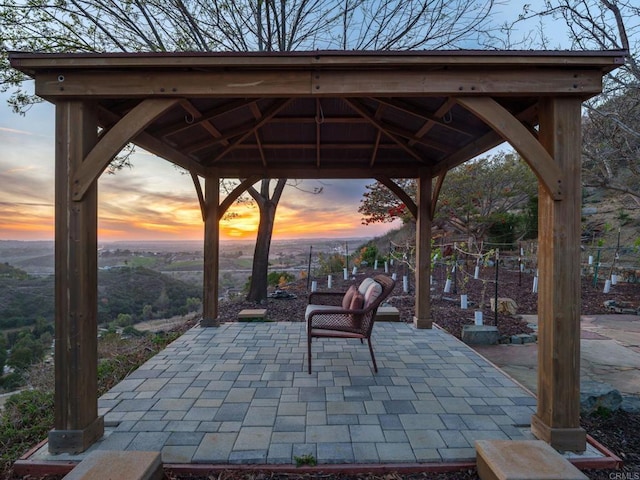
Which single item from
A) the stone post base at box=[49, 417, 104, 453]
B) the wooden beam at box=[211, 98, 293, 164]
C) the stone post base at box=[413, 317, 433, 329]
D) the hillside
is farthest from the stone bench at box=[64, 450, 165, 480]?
the hillside

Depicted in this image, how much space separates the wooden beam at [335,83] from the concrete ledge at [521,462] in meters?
2.19

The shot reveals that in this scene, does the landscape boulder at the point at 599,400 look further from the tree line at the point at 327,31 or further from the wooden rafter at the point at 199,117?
the tree line at the point at 327,31

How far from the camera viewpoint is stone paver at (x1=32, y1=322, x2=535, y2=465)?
2182mm

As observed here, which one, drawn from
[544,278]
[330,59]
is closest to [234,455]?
[544,278]

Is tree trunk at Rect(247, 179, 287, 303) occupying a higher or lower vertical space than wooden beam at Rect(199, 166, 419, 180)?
lower

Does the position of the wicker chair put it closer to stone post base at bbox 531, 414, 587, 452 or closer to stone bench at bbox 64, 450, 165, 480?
stone post base at bbox 531, 414, 587, 452

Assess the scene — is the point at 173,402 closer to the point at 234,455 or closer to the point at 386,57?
the point at 234,455

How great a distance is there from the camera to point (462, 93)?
2.27m

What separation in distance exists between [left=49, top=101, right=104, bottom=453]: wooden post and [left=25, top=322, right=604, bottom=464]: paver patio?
0.18 m

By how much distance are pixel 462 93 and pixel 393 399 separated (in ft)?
7.90

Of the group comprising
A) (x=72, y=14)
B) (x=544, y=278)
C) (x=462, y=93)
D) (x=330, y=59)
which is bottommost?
(x=544, y=278)

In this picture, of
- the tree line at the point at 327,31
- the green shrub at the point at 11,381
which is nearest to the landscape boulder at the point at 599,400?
the tree line at the point at 327,31

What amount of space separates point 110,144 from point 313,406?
2.40 metres

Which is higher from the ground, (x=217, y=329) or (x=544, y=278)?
(x=544, y=278)
